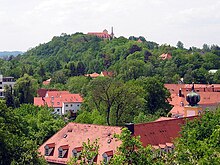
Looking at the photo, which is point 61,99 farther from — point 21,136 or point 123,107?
point 21,136

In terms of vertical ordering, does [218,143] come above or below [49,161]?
above

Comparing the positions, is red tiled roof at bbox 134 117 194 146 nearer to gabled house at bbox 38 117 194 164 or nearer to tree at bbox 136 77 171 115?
gabled house at bbox 38 117 194 164

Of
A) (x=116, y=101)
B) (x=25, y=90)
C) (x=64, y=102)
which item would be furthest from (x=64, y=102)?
(x=116, y=101)

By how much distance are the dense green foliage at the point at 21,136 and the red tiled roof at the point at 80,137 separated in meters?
1.76

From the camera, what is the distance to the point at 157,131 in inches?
1805

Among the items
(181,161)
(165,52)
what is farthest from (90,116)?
(165,52)

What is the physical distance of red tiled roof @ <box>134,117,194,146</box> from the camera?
44.2 m

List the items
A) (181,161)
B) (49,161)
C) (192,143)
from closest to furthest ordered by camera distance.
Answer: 1. (181,161)
2. (192,143)
3. (49,161)

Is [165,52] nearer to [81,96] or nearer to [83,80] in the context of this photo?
[83,80]

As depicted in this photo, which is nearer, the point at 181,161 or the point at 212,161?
the point at 212,161

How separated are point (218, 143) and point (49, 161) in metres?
18.0

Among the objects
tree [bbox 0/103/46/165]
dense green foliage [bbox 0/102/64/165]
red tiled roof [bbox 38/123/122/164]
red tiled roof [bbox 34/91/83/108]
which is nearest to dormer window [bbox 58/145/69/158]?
red tiled roof [bbox 38/123/122/164]

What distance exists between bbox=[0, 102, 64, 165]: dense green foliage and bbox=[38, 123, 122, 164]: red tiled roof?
176 cm

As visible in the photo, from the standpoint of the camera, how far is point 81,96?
10431 centimetres
